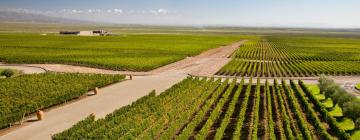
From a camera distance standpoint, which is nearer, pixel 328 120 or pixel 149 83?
pixel 328 120

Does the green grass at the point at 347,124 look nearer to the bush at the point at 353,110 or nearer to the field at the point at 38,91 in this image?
the bush at the point at 353,110

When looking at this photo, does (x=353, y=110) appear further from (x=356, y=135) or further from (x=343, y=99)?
(x=343, y=99)

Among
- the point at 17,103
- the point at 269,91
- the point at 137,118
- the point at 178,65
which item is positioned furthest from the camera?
the point at 178,65

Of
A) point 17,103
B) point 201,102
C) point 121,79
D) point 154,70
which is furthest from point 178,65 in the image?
point 17,103

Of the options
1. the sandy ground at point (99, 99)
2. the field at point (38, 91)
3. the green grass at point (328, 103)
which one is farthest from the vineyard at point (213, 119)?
the field at point (38, 91)

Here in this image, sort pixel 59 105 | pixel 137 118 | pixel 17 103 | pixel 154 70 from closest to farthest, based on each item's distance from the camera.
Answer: pixel 137 118
pixel 17 103
pixel 59 105
pixel 154 70

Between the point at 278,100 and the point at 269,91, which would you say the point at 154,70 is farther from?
the point at 278,100

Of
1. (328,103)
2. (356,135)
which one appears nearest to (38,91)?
(328,103)
